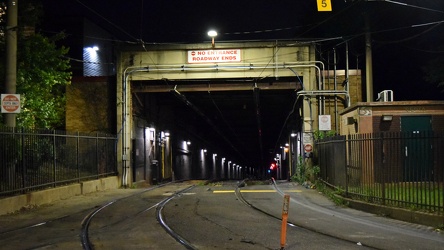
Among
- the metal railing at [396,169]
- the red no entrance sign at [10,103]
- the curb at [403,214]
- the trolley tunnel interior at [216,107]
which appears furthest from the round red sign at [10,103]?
the trolley tunnel interior at [216,107]

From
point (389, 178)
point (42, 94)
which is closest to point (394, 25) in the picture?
point (389, 178)

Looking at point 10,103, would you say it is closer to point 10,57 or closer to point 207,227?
point 10,57

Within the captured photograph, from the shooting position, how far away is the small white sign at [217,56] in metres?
24.2

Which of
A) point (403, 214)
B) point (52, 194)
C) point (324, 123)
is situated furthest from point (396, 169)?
point (52, 194)

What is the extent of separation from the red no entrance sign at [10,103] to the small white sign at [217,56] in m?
11.8

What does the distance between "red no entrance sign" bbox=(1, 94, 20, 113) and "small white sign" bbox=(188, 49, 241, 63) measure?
11.8 meters

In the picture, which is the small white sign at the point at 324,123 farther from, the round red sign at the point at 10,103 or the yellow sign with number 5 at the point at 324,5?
the round red sign at the point at 10,103

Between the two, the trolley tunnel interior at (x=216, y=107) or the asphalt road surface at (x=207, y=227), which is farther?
the trolley tunnel interior at (x=216, y=107)

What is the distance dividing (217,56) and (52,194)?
1173 centimetres

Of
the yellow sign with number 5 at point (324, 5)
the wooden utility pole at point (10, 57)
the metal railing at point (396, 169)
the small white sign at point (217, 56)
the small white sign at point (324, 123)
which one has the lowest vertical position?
the metal railing at point (396, 169)

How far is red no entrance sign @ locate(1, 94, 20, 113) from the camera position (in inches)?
540

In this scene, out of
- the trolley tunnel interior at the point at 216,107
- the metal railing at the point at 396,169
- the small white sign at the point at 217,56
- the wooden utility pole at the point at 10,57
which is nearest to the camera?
the metal railing at the point at 396,169

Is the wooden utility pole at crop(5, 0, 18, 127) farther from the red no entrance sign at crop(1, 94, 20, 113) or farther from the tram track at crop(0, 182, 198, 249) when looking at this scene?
the tram track at crop(0, 182, 198, 249)

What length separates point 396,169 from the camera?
12.1m
